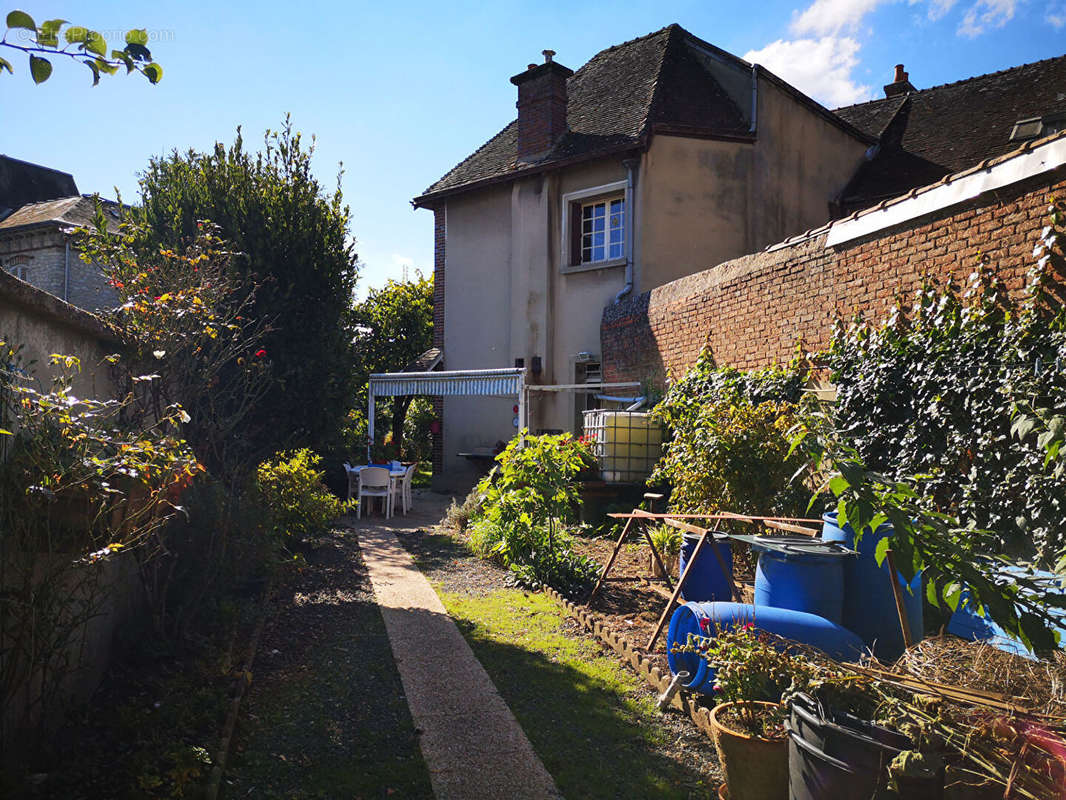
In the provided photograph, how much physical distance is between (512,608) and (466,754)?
9.44 ft

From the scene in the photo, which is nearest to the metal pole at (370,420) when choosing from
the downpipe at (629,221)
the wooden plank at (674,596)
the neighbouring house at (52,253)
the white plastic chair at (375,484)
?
the white plastic chair at (375,484)

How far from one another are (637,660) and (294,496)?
5216 mm

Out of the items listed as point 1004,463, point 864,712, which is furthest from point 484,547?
point 864,712

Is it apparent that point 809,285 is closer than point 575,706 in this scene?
No

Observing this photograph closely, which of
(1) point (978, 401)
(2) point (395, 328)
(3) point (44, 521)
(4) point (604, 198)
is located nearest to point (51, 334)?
(3) point (44, 521)

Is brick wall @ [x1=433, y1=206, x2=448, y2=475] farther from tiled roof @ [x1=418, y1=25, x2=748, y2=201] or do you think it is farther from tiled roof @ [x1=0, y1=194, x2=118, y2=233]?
tiled roof @ [x1=0, y1=194, x2=118, y2=233]

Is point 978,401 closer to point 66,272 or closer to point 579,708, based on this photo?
point 579,708

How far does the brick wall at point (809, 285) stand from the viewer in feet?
17.4

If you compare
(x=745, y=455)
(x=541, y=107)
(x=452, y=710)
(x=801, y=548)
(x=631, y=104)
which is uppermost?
(x=541, y=107)

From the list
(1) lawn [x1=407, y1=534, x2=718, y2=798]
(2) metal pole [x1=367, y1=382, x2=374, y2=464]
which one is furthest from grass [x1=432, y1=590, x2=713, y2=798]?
(2) metal pole [x1=367, y1=382, x2=374, y2=464]

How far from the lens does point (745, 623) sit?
3.90 m

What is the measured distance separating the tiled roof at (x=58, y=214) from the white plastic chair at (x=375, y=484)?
1340 cm

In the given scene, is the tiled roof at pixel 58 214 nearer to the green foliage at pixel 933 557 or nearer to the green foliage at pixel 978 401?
the green foliage at pixel 978 401

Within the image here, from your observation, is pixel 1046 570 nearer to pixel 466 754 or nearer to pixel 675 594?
pixel 675 594
